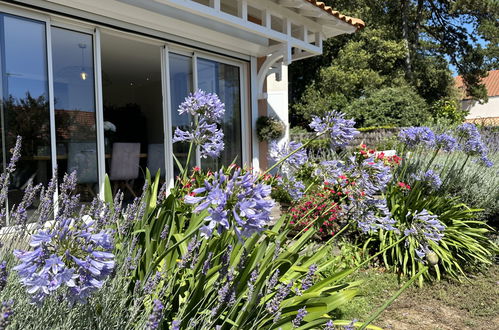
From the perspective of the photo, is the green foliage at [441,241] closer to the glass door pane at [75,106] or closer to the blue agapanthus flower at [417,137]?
the blue agapanthus flower at [417,137]

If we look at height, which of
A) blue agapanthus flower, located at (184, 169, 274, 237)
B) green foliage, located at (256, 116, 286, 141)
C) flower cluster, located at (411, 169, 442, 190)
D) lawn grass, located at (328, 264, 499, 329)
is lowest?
lawn grass, located at (328, 264, 499, 329)

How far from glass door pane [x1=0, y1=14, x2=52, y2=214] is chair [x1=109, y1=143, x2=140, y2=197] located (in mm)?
1591

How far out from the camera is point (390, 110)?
12.3 meters

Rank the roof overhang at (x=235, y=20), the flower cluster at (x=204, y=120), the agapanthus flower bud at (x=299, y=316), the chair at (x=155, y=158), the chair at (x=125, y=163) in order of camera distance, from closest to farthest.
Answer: the agapanthus flower bud at (x=299, y=316)
the flower cluster at (x=204, y=120)
the roof overhang at (x=235, y=20)
the chair at (x=125, y=163)
the chair at (x=155, y=158)

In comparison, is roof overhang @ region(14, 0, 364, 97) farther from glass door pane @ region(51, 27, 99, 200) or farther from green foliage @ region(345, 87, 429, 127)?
green foliage @ region(345, 87, 429, 127)

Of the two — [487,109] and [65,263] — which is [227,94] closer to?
[65,263]

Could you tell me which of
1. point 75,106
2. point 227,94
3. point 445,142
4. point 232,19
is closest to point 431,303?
point 445,142

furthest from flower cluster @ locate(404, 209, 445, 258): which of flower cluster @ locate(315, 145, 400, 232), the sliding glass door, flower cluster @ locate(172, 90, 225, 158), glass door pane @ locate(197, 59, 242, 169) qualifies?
glass door pane @ locate(197, 59, 242, 169)

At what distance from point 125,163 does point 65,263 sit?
5.01 m

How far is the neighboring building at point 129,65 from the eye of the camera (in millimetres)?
3736

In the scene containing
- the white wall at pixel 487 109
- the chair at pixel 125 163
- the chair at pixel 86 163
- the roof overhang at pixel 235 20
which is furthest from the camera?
the white wall at pixel 487 109

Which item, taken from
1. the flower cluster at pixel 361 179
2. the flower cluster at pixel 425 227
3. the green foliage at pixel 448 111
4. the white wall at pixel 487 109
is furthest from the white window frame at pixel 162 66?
the white wall at pixel 487 109

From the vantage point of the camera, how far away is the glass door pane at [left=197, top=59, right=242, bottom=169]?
563cm

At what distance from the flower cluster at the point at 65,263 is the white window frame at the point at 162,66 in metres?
3.09
